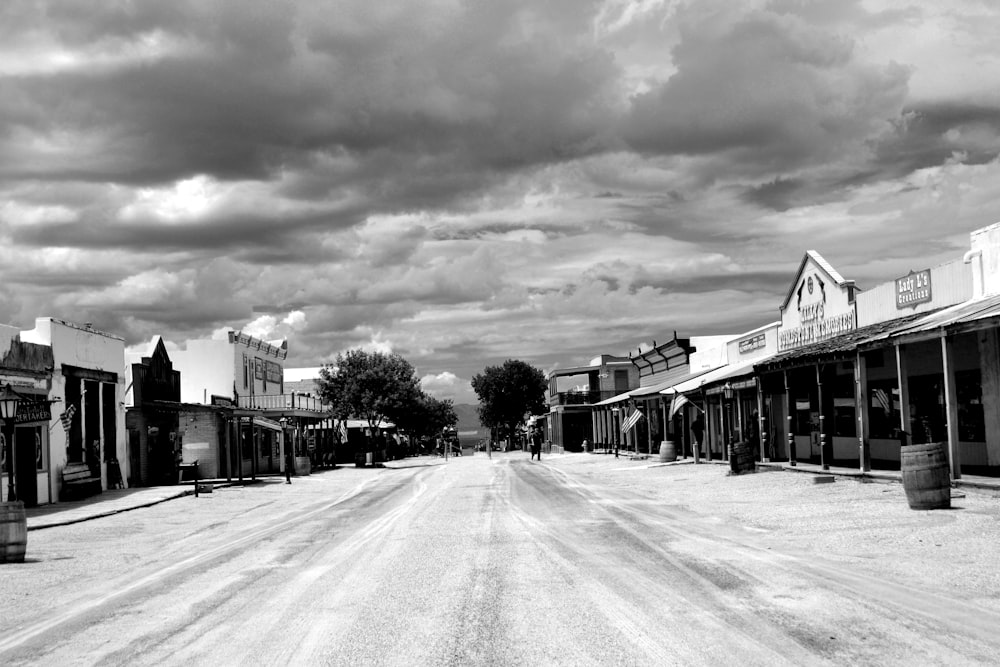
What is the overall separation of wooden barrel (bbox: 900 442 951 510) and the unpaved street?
0.42 meters

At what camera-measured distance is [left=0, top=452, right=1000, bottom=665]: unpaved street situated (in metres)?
7.70

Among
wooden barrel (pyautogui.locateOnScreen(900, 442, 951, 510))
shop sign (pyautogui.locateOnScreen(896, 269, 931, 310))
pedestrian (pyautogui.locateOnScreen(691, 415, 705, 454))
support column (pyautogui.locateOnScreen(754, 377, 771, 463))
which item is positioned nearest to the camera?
wooden barrel (pyautogui.locateOnScreen(900, 442, 951, 510))

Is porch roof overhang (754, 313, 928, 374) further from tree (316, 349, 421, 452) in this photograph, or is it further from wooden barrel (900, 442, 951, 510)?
tree (316, 349, 421, 452)

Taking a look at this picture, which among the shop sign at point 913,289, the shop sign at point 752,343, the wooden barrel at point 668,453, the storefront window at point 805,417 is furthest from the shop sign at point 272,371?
the shop sign at point 913,289

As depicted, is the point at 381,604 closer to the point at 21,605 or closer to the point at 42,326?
the point at 21,605

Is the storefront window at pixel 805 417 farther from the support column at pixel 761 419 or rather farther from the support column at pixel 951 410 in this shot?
the support column at pixel 951 410

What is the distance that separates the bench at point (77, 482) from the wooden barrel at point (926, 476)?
21677 mm

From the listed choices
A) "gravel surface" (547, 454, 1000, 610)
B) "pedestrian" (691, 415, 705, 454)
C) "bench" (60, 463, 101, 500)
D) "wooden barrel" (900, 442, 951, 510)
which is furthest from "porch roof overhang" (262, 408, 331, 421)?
"wooden barrel" (900, 442, 951, 510)

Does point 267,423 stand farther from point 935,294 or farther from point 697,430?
point 935,294

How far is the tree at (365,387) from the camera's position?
65.6 metres

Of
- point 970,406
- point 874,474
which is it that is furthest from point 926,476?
point 970,406

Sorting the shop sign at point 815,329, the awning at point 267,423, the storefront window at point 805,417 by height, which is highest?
the shop sign at point 815,329

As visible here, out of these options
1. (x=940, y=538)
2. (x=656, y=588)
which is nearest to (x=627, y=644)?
(x=656, y=588)

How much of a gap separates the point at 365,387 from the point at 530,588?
186 ft
